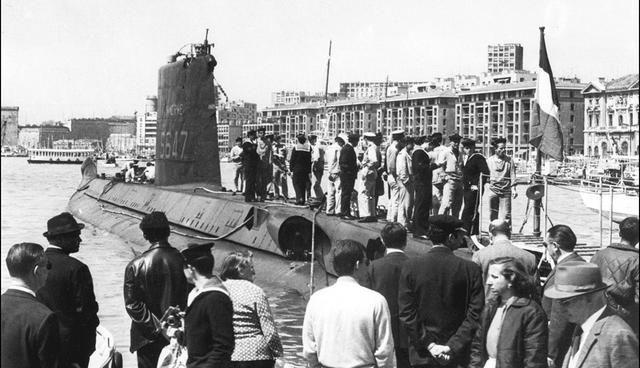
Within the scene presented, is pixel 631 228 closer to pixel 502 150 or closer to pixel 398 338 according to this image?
pixel 398 338

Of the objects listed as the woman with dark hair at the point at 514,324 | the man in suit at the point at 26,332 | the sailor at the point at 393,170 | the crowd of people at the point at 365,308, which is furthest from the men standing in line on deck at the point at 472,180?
the man in suit at the point at 26,332

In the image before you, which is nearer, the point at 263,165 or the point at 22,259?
the point at 22,259

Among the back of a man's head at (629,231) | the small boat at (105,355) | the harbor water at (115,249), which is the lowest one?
the harbor water at (115,249)

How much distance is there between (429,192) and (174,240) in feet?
24.0

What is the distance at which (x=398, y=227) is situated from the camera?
618cm

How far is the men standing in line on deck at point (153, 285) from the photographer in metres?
6.07

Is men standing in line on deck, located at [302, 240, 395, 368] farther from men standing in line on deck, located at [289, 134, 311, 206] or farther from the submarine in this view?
men standing in line on deck, located at [289, 134, 311, 206]

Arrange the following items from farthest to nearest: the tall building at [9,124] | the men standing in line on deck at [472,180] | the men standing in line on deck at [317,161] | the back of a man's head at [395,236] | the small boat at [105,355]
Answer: the men standing in line on deck at [317,161], the men standing in line on deck at [472,180], the back of a man's head at [395,236], the small boat at [105,355], the tall building at [9,124]

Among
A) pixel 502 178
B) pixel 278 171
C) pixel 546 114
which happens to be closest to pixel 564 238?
pixel 546 114

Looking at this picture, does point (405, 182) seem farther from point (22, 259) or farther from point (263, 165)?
point (22, 259)

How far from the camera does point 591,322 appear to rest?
4.35 metres

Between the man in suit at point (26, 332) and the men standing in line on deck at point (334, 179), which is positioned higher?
the men standing in line on deck at point (334, 179)

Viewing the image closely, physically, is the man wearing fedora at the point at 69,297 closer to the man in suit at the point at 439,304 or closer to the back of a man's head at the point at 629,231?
the man in suit at the point at 439,304

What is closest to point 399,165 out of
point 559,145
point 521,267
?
point 559,145
